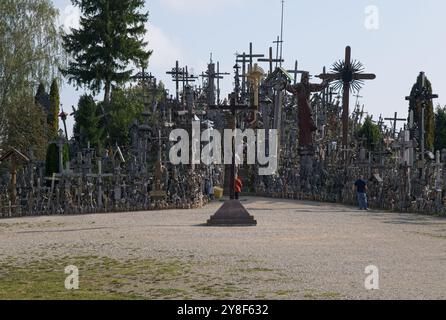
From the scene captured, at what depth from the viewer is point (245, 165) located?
138ft

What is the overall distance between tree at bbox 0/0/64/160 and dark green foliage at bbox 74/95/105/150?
3319 millimetres

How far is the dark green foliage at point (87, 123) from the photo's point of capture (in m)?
46.6

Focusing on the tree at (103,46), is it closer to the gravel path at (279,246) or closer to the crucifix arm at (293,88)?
the crucifix arm at (293,88)

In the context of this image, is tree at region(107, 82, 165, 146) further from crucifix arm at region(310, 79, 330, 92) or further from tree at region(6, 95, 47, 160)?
crucifix arm at region(310, 79, 330, 92)

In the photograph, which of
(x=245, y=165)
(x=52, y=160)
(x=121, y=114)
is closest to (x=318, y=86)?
(x=245, y=165)

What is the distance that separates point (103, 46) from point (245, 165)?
13987mm

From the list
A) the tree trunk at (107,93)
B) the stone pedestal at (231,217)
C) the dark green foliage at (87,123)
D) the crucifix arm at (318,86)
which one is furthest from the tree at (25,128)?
the stone pedestal at (231,217)

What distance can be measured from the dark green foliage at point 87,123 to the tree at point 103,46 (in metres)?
2.01

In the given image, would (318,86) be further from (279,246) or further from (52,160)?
(279,246)

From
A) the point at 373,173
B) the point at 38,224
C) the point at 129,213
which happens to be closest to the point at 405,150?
the point at 373,173

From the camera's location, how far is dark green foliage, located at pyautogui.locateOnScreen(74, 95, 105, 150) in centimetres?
4656

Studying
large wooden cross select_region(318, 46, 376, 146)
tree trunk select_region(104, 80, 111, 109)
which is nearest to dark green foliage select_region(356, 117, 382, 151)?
large wooden cross select_region(318, 46, 376, 146)

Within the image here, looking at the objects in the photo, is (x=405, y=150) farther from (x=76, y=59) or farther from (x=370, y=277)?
(x=76, y=59)

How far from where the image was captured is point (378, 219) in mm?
24703
